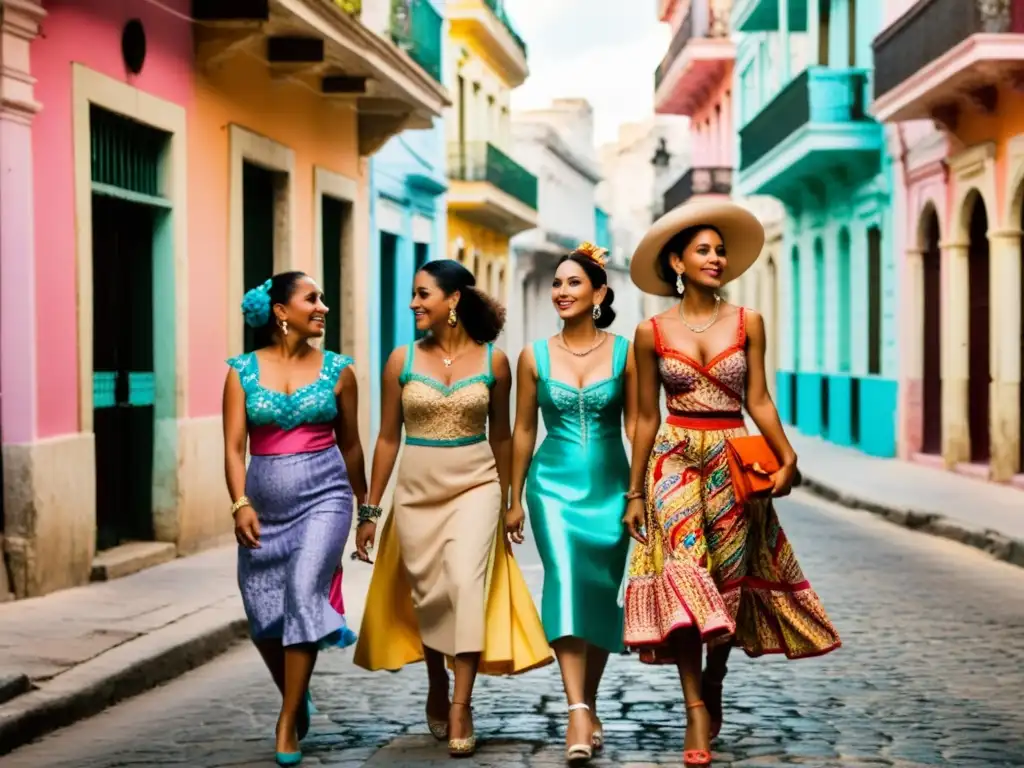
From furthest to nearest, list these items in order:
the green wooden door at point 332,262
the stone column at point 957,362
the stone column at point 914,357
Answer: the stone column at point 914,357 < the stone column at point 957,362 < the green wooden door at point 332,262

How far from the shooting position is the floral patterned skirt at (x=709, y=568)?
5953 mm

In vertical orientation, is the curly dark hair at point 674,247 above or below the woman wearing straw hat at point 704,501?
above

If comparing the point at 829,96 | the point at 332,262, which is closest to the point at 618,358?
the point at 332,262

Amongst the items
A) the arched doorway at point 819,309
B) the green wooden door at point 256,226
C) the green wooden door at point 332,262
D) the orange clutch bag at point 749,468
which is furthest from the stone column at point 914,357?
the orange clutch bag at point 749,468

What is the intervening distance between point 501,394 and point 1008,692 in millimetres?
2520

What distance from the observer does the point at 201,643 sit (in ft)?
27.9

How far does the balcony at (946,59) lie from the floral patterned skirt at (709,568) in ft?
39.8

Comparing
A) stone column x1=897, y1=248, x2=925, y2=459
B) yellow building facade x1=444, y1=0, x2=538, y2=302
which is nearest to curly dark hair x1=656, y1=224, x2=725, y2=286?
stone column x1=897, y1=248, x2=925, y2=459

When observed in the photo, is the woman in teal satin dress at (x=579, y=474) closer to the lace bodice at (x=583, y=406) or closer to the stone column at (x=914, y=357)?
the lace bodice at (x=583, y=406)

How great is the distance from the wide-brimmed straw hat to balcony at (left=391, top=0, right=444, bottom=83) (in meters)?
14.5

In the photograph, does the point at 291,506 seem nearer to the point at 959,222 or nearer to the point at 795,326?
the point at 959,222

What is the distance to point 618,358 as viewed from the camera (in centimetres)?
637

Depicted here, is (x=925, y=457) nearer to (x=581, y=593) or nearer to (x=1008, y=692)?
(x=1008, y=692)

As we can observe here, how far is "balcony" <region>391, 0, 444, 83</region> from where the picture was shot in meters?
20.9
